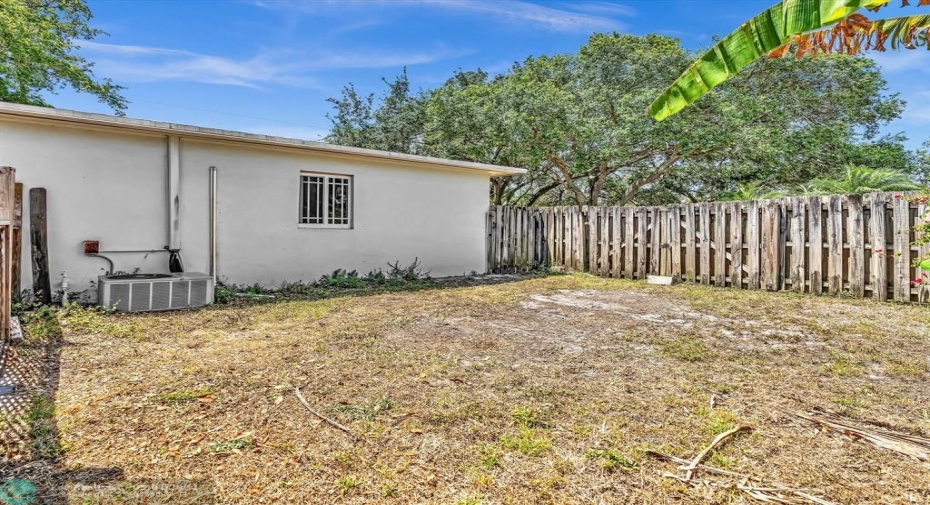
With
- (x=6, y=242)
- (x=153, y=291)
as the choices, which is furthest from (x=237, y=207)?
(x=6, y=242)

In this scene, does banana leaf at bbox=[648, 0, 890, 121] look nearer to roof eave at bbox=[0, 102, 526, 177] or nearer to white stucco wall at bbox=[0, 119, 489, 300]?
roof eave at bbox=[0, 102, 526, 177]

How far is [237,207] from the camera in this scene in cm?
691

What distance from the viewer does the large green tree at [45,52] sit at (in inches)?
372

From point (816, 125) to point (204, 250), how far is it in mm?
15015

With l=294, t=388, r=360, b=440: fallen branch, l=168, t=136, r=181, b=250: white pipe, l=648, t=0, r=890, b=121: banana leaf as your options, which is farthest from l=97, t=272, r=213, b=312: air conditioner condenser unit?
l=648, t=0, r=890, b=121: banana leaf

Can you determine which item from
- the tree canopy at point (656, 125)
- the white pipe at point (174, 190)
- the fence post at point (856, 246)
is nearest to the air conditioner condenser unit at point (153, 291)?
the white pipe at point (174, 190)

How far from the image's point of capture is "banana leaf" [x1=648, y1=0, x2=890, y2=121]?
2217mm

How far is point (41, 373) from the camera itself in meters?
3.08

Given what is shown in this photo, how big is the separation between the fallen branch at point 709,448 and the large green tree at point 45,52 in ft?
42.3

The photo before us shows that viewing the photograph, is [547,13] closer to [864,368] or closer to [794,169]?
[794,169]

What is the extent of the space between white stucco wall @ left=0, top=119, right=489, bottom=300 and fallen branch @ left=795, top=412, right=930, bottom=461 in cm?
688

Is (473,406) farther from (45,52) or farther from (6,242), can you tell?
(45,52)

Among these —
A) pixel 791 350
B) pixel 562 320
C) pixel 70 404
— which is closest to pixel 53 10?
pixel 70 404

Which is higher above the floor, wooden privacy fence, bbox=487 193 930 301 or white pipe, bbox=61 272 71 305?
wooden privacy fence, bbox=487 193 930 301
